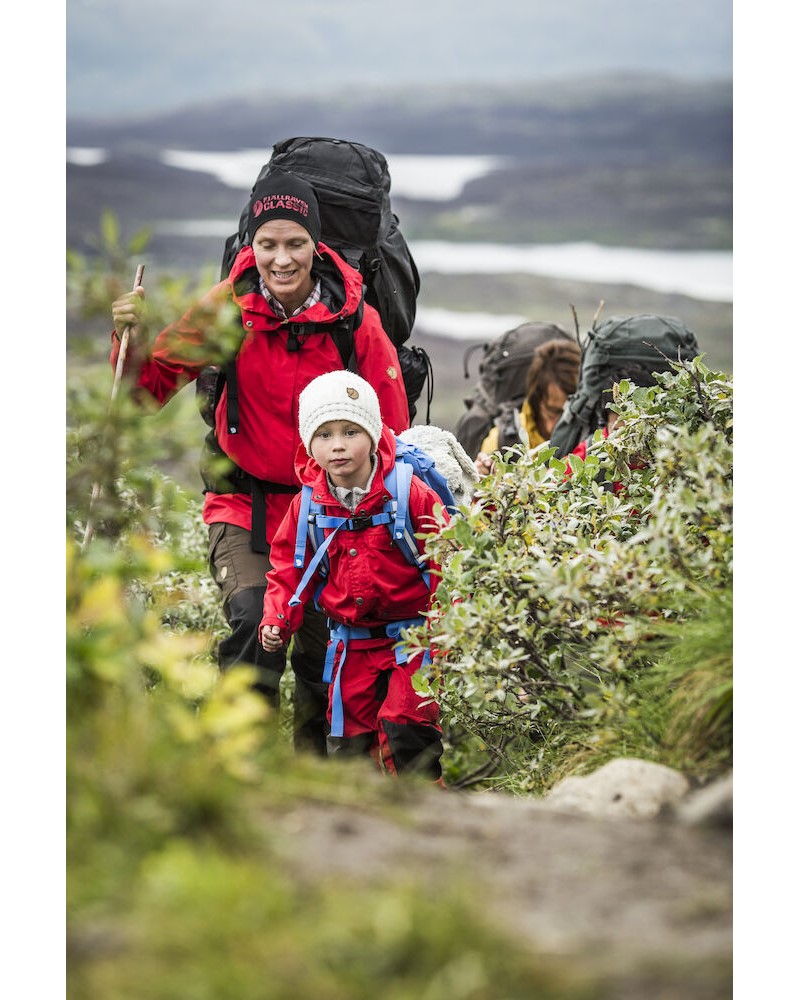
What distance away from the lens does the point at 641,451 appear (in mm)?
4891

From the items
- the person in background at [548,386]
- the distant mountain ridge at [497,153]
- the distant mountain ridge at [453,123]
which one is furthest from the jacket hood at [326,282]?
the distant mountain ridge at [453,123]

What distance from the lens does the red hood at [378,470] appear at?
16.5 ft

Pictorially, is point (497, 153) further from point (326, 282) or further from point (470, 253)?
point (326, 282)

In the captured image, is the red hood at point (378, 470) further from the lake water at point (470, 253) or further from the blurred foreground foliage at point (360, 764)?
the lake water at point (470, 253)

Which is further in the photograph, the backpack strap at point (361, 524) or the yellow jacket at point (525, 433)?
A: the yellow jacket at point (525, 433)

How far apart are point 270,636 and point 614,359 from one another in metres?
2.46

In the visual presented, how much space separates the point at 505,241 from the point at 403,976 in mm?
22802

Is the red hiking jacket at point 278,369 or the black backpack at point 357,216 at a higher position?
the black backpack at point 357,216

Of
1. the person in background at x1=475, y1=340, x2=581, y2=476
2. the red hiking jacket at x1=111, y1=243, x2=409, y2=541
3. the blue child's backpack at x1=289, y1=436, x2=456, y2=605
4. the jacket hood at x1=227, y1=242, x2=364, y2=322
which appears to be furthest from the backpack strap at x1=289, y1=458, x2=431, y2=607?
the person in background at x1=475, y1=340, x2=581, y2=476

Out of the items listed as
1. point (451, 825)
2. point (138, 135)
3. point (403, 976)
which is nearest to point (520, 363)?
point (451, 825)

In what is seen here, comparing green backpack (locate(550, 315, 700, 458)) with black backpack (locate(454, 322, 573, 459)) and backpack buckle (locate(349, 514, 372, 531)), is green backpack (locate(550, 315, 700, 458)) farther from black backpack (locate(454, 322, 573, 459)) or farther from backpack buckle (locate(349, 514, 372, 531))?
black backpack (locate(454, 322, 573, 459))

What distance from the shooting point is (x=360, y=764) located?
2.99 metres

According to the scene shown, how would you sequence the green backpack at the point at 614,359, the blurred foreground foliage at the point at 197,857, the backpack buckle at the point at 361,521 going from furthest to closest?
the green backpack at the point at 614,359
the backpack buckle at the point at 361,521
the blurred foreground foliage at the point at 197,857

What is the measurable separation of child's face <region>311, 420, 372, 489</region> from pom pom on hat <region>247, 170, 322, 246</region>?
110 cm
